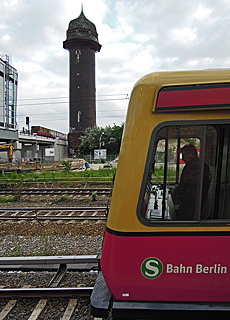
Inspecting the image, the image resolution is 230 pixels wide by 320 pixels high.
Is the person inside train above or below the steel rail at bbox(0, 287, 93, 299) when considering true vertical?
above

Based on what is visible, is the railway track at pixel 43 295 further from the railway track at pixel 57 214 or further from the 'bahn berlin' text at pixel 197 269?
the railway track at pixel 57 214

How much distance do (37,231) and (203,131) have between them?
585 cm

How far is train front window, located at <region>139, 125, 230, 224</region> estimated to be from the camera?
7.86ft

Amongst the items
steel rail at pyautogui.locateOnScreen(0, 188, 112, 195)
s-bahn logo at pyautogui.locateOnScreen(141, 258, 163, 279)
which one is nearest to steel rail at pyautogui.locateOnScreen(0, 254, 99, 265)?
s-bahn logo at pyautogui.locateOnScreen(141, 258, 163, 279)

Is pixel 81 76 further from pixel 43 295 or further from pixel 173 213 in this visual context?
pixel 173 213

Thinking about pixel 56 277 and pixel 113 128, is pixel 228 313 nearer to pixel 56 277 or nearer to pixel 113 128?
pixel 56 277

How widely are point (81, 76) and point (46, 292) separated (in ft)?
201

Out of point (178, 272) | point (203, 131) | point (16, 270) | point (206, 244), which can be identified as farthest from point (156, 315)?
point (16, 270)

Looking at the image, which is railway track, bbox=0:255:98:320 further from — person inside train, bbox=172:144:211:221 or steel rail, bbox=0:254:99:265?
person inside train, bbox=172:144:211:221

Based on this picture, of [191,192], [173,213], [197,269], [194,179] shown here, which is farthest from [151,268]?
[194,179]

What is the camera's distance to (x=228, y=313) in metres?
2.36

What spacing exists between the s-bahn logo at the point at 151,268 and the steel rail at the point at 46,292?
1619 millimetres

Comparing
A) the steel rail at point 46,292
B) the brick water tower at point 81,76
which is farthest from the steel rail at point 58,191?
the brick water tower at point 81,76

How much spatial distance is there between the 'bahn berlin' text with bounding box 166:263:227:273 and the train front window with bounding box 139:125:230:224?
1.45ft
